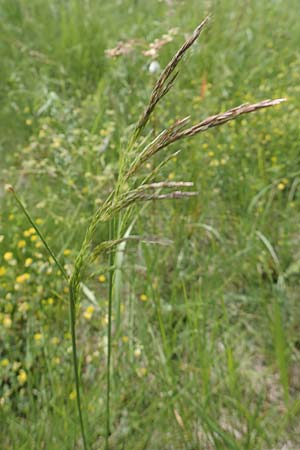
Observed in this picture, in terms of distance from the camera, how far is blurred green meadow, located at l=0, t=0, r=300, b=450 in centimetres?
140

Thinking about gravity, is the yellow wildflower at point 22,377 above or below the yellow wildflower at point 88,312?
below

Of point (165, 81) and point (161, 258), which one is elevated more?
point (165, 81)

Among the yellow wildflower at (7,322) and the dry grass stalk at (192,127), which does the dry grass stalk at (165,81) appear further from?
the yellow wildflower at (7,322)

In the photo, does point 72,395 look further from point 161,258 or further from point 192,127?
point 192,127

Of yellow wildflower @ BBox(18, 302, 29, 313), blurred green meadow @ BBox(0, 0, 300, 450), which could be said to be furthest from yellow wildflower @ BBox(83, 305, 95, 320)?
yellow wildflower @ BBox(18, 302, 29, 313)

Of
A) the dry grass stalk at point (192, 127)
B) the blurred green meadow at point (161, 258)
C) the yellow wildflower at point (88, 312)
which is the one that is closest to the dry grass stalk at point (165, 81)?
the dry grass stalk at point (192, 127)

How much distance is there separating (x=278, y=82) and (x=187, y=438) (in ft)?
7.25

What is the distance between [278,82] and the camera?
292 cm

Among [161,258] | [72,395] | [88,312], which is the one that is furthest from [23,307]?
[161,258]

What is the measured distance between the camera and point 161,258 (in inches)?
77.3

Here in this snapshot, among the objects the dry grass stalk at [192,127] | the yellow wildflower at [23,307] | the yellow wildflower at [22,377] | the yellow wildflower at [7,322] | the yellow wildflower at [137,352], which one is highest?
the dry grass stalk at [192,127]

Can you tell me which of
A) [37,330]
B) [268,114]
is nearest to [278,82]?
[268,114]

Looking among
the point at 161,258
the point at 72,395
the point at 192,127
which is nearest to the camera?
the point at 192,127

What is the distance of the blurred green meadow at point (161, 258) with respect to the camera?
4.59ft
